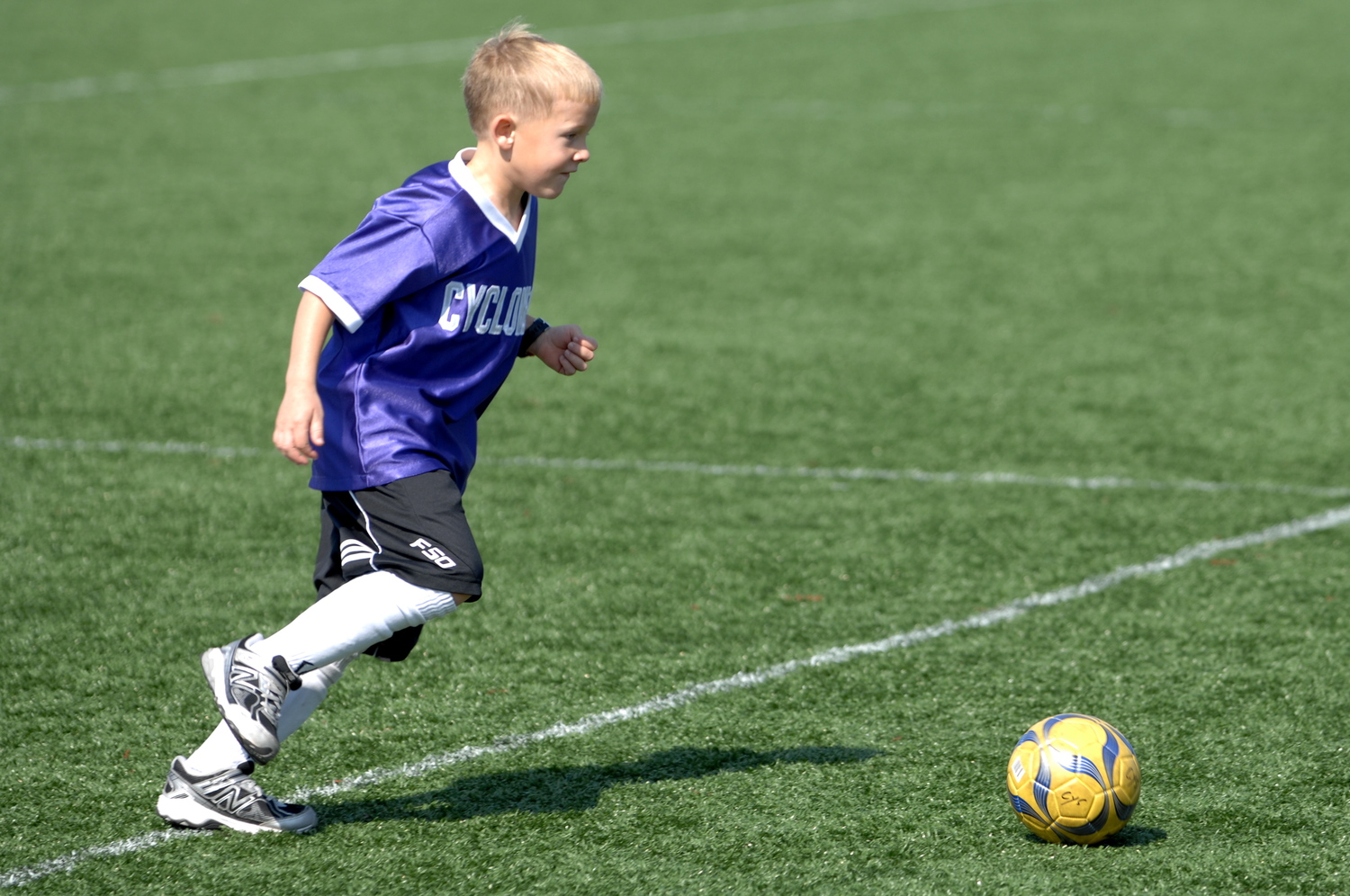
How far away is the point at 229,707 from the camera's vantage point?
11.2 ft

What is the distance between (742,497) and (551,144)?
2.96 meters

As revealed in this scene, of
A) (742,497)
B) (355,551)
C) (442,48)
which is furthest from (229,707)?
(442,48)

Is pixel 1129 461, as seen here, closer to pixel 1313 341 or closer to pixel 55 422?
pixel 1313 341

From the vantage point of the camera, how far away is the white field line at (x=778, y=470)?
6.33 metres

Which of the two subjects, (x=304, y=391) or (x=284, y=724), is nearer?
(x=304, y=391)

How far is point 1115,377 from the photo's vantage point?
7762 millimetres

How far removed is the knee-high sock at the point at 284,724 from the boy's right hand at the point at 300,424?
0.54m

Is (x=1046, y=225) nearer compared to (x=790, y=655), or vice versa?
(x=790, y=655)

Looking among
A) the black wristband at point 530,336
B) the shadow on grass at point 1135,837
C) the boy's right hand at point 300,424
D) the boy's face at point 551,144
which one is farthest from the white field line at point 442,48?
the shadow on grass at point 1135,837

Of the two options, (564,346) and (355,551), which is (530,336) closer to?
(564,346)

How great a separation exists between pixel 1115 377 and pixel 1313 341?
1.29 metres

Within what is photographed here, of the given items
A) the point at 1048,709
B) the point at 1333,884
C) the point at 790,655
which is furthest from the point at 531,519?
the point at 1333,884

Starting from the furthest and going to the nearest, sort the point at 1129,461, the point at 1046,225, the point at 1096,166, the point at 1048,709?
the point at 1096,166 < the point at 1046,225 < the point at 1129,461 < the point at 1048,709

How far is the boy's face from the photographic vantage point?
11.3 ft
